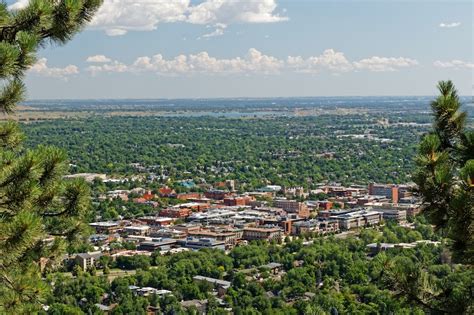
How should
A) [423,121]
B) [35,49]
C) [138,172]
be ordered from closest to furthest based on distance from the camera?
1. [35,49]
2. [138,172]
3. [423,121]

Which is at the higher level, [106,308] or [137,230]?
[106,308]

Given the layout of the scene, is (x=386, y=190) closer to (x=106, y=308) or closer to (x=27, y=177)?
(x=106, y=308)

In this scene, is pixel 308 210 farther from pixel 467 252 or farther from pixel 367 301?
pixel 467 252

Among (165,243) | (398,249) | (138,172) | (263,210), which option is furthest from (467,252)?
(138,172)

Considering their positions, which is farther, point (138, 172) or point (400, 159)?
point (400, 159)

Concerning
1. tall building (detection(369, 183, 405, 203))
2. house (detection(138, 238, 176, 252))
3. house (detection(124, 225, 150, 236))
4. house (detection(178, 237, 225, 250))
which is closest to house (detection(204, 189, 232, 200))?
tall building (detection(369, 183, 405, 203))

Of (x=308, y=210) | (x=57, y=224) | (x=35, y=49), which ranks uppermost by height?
(x=35, y=49)

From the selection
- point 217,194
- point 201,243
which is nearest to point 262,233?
point 201,243

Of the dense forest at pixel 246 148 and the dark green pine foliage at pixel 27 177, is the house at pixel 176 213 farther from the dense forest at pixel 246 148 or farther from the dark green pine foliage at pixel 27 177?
the dark green pine foliage at pixel 27 177
